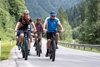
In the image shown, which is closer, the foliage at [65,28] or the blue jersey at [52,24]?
the blue jersey at [52,24]

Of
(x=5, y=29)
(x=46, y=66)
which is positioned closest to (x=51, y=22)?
(x=46, y=66)

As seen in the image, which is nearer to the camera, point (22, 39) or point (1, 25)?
point (22, 39)

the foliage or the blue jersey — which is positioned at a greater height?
the foliage

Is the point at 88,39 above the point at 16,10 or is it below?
below

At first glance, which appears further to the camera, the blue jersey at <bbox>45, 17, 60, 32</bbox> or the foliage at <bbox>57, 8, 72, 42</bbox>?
the foliage at <bbox>57, 8, 72, 42</bbox>

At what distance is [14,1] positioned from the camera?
86.2 m

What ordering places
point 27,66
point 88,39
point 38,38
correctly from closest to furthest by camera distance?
point 27,66
point 38,38
point 88,39

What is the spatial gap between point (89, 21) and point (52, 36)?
4956 cm

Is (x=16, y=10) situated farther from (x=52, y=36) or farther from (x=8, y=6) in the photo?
(x=52, y=36)

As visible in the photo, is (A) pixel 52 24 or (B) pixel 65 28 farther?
(B) pixel 65 28

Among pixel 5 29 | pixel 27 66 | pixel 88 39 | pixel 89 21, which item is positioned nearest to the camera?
pixel 27 66

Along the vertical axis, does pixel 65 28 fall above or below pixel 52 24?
above

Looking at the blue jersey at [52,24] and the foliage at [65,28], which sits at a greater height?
the foliage at [65,28]

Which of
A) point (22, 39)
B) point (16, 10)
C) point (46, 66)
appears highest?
point (16, 10)
